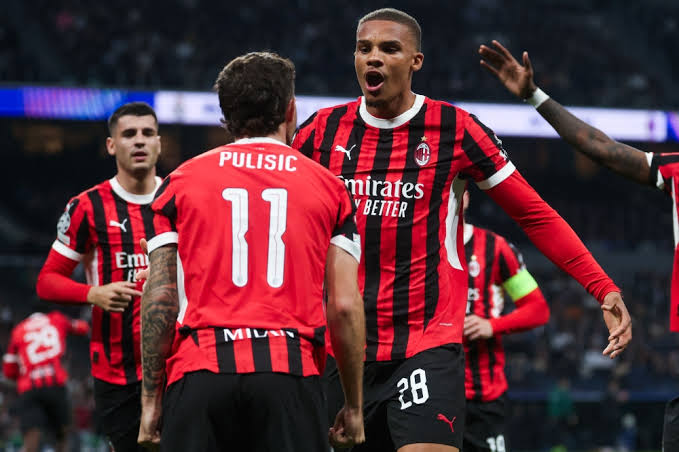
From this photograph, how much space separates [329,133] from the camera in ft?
15.8

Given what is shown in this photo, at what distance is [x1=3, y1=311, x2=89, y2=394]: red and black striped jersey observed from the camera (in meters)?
10.8

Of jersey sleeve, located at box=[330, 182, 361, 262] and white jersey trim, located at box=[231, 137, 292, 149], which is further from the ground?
white jersey trim, located at box=[231, 137, 292, 149]

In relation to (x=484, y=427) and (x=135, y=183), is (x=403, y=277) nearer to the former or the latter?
(x=484, y=427)

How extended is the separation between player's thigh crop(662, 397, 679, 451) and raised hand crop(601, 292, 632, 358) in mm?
342

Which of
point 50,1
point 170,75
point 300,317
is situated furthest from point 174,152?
point 300,317

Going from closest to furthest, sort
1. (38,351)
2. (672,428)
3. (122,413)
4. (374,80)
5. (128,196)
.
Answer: (672,428)
(374,80)
(122,413)
(128,196)
(38,351)

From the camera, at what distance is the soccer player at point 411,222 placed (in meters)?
4.44

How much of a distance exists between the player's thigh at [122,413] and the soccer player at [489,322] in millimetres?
2250

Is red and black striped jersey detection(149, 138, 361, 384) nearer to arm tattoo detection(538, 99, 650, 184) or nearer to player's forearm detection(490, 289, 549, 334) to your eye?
arm tattoo detection(538, 99, 650, 184)

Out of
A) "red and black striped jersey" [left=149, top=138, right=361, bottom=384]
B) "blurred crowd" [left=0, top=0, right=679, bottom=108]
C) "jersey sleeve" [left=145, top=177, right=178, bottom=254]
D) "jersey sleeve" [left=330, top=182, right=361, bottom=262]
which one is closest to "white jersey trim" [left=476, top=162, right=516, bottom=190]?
"jersey sleeve" [left=330, top=182, right=361, bottom=262]

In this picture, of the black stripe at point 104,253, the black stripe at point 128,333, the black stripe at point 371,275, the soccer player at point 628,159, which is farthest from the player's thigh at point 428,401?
the black stripe at point 104,253

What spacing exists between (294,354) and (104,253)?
3.48m

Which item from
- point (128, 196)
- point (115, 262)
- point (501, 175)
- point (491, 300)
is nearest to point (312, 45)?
point (491, 300)

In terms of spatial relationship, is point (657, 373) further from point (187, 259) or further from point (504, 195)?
point (187, 259)
